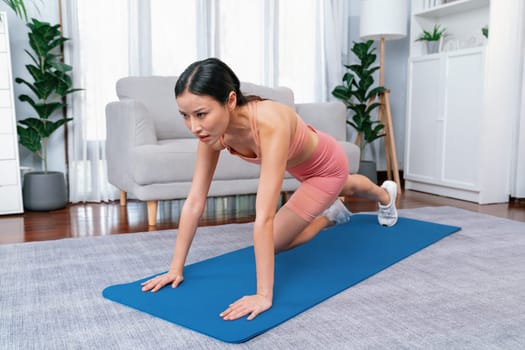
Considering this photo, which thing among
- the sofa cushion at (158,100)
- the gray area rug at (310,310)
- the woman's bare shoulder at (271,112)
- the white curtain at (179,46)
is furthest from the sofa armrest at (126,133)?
the woman's bare shoulder at (271,112)

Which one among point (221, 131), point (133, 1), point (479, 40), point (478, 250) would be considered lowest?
point (478, 250)

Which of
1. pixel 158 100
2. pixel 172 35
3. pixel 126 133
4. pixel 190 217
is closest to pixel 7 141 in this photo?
pixel 126 133

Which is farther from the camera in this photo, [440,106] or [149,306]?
[440,106]

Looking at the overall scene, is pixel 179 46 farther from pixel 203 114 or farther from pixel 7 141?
pixel 203 114

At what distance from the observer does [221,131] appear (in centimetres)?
140

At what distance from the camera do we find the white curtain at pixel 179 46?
3.58 metres

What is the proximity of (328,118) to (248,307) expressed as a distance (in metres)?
2.44

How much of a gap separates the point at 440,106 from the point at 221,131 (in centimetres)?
284

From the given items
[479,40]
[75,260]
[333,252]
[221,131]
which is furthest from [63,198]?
[479,40]

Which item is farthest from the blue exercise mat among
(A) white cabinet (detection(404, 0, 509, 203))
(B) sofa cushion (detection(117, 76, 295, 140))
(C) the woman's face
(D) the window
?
(D) the window

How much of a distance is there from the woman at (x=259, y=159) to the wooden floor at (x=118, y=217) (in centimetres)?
107

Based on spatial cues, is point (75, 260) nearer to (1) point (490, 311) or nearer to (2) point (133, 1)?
(1) point (490, 311)

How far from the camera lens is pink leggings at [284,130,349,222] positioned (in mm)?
1816

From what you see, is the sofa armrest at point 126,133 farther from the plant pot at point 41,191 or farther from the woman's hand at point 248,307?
the woman's hand at point 248,307
